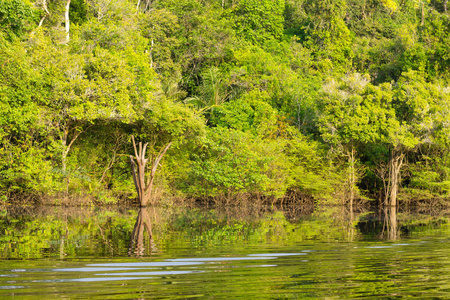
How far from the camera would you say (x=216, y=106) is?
33312mm

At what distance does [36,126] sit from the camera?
23.4 meters

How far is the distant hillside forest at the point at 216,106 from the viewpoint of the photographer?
24.0 metres

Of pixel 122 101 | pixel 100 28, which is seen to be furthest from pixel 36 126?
pixel 100 28

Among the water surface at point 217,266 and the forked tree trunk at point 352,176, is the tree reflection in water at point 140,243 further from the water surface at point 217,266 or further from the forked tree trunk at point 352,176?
the forked tree trunk at point 352,176

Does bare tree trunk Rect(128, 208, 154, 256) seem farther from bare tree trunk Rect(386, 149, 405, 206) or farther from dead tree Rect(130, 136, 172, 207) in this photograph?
bare tree trunk Rect(386, 149, 405, 206)

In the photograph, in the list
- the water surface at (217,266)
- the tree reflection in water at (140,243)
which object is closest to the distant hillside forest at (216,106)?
the tree reflection in water at (140,243)

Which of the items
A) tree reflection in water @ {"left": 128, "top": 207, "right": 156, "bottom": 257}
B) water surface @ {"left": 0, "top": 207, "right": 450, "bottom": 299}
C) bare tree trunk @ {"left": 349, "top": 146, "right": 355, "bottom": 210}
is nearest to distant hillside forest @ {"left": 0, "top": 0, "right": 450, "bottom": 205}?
bare tree trunk @ {"left": 349, "top": 146, "right": 355, "bottom": 210}

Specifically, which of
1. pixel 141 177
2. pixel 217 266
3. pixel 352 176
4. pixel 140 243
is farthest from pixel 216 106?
pixel 217 266

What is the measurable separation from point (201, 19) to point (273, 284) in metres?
32.1

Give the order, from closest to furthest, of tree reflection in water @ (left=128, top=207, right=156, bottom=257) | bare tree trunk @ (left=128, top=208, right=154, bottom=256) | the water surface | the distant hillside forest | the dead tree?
the water surface, tree reflection in water @ (left=128, top=207, right=156, bottom=257), bare tree trunk @ (left=128, top=208, right=154, bottom=256), the distant hillside forest, the dead tree

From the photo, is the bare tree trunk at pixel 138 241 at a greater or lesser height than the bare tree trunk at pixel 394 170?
lesser

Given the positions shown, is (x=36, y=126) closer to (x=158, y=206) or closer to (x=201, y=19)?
(x=158, y=206)

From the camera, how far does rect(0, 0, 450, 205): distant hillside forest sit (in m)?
24.0

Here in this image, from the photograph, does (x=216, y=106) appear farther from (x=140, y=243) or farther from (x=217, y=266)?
(x=217, y=266)
